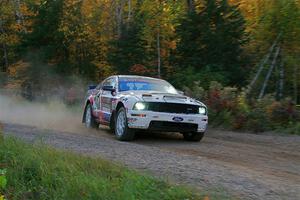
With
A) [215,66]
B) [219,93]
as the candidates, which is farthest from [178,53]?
[219,93]

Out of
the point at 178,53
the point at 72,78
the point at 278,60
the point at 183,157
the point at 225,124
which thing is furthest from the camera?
the point at 72,78

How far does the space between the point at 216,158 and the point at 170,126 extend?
2.30m

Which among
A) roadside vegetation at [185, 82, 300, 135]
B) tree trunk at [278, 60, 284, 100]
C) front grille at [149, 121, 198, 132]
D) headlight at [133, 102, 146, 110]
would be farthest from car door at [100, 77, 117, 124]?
tree trunk at [278, 60, 284, 100]

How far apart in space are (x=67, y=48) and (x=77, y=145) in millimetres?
24906

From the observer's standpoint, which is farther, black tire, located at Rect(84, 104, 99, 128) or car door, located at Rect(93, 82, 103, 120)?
black tire, located at Rect(84, 104, 99, 128)

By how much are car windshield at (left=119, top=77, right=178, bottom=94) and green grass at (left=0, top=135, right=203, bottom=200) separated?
448 centimetres

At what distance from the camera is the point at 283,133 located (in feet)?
46.6

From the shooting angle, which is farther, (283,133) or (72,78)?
(72,78)

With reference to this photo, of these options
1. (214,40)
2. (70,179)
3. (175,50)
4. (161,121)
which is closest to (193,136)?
(161,121)

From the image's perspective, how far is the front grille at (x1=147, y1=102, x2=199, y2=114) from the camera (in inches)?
465

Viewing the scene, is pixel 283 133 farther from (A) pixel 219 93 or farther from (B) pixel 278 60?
(B) pixel 278 60

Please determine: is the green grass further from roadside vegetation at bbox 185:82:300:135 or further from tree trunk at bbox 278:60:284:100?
tree trunk at bbox 278:60:284:100

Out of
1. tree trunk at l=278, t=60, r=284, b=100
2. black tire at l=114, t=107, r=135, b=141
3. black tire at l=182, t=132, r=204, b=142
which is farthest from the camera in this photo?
tree trunk at l=278, t=60, r=284, b=100

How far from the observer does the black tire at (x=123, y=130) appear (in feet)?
39.3
